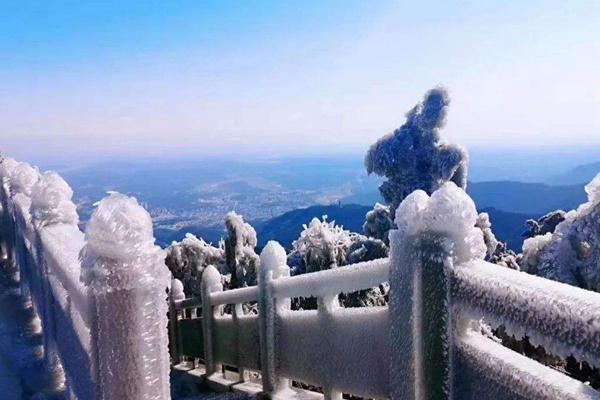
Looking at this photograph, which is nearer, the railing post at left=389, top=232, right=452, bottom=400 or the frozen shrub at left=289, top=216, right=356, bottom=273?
the railing post at left=389, top=232, right=452, bottom=400

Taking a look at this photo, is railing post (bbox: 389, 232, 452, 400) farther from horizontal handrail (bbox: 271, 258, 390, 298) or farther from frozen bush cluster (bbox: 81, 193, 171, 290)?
frozen bush cluster (bbox: 81, 193, 171, 290)

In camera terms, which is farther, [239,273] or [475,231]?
[239,273]

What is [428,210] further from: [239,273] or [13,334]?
[239,273]

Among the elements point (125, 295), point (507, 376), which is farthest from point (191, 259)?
point (507, 376)

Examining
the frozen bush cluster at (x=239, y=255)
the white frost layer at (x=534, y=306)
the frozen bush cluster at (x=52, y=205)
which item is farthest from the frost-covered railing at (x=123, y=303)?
the frozen bush cluster at (x=239, y=255)

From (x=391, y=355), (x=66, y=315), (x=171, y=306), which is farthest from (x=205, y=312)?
(x=391, y=355)

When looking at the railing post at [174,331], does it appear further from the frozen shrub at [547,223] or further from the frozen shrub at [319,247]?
the frozen shrub at [547,223]

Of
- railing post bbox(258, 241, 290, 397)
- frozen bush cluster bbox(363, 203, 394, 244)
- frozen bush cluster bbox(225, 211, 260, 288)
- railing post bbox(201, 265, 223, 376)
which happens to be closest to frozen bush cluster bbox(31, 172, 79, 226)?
railing post bbox(258, 241, 290, 397)
